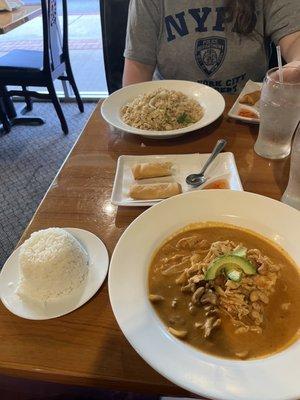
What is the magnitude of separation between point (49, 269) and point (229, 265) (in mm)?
424

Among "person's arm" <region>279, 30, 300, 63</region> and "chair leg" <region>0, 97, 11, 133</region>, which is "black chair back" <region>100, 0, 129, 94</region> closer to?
"person's arm" <region>279, 30, 300, 63</region>

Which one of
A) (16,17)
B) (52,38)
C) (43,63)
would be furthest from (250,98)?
(16,17)

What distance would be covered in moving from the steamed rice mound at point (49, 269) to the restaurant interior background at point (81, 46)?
3.83 m

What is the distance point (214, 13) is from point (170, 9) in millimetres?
231

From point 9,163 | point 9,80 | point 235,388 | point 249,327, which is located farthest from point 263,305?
point 9,80

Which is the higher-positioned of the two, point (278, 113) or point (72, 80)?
point (278, 113)

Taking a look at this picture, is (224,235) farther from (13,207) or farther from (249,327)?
(13,207)

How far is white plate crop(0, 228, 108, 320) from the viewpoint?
0.75 metres

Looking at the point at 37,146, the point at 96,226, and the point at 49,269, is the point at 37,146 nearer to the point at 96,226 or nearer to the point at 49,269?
the point at 96,226

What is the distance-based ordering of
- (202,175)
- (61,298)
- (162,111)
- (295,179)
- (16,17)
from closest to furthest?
(61,298)
(295,179)
(202,175)
(162,111)
(16,17)

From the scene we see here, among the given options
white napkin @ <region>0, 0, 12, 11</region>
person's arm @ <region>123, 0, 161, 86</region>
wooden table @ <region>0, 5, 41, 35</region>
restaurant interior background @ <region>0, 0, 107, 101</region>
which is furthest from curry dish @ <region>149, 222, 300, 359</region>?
restaurant interior background @ <region>0, 0, 107, 101</region>

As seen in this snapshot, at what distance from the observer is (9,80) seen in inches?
131

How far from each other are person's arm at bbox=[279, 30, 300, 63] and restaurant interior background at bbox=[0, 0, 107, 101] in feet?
9.84

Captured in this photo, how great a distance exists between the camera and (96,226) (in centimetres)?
98
